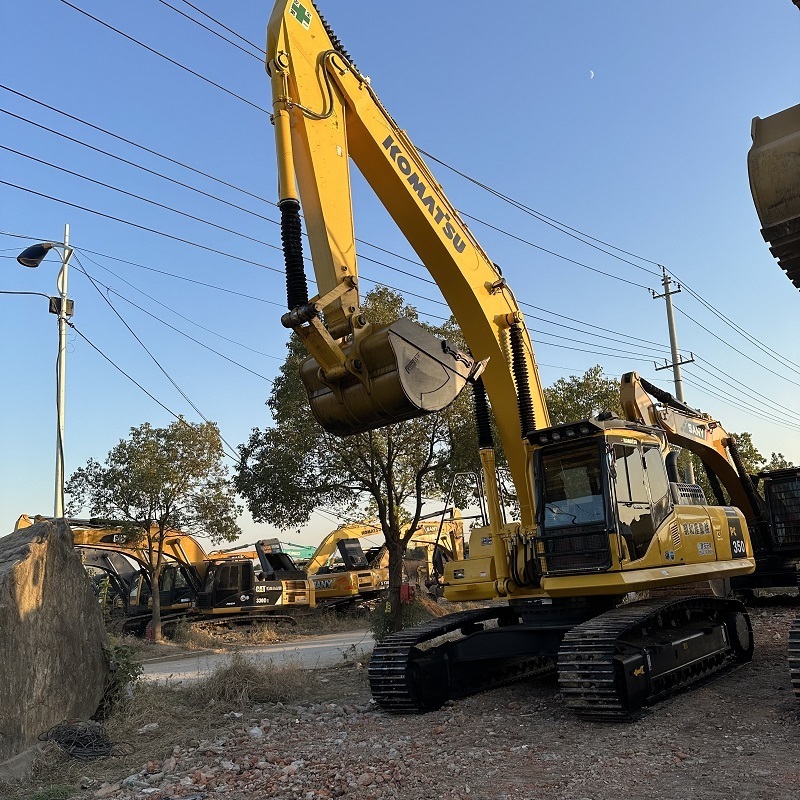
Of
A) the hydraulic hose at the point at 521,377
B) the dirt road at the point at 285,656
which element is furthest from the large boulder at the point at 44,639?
the hydraulic hose at the point at 521,377

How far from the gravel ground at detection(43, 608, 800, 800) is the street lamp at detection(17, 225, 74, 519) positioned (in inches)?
341

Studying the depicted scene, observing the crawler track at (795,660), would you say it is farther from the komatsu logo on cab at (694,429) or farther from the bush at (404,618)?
the bush at (404,618)

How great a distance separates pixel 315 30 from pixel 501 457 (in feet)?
30.4

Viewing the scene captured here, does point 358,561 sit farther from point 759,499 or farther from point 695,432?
point 695,432

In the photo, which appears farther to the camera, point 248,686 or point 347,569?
point 347,569

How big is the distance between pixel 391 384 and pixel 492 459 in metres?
2.90

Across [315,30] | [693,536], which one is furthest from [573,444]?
[315,30]

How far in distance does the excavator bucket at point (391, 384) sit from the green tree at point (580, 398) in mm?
10496

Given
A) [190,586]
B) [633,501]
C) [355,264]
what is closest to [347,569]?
[190,586]

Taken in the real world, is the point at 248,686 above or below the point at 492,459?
below

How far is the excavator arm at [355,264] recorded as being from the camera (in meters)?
6.69

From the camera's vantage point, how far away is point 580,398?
17.6 meters

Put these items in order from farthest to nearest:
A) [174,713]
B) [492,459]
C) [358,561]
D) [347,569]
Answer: [358,561] → [347,569] → [492,459] → [174,713]

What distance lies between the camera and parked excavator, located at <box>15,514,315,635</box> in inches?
761
